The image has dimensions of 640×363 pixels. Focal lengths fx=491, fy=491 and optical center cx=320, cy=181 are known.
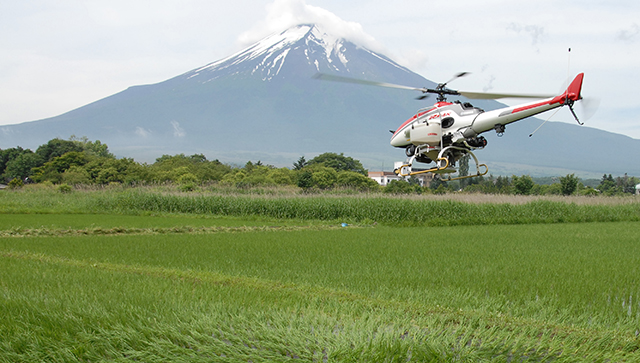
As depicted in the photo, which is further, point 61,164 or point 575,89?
point 61,164

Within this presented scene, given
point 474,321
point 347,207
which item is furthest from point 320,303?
point 347,207

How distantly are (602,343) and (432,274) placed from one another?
4.34 meters

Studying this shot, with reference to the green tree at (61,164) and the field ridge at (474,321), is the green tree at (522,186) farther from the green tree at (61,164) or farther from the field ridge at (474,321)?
the green tree at (61,164)

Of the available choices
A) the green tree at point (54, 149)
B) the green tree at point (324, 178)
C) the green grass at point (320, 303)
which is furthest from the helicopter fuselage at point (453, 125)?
the green tree at point (54, 149)

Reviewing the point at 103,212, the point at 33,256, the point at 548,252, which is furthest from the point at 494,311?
the point at 103,212

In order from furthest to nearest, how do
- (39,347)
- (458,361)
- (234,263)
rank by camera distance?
(234,263) < (39,347) < (458,361)

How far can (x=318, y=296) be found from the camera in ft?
20.8

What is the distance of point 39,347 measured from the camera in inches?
166

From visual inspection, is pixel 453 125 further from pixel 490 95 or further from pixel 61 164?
pixel 61 164

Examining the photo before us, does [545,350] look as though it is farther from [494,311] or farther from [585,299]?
[585,299]

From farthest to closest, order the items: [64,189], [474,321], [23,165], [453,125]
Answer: [23,165], [64,189], [453,125], [474,321]

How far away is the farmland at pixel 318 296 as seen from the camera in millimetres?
4109

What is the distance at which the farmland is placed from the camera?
4.11 m

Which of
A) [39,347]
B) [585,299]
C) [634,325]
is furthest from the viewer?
[585,299]
